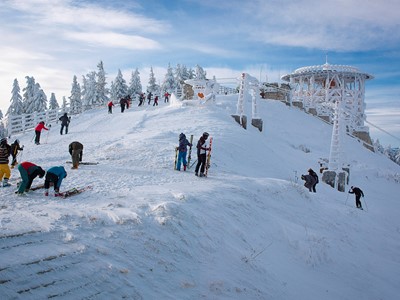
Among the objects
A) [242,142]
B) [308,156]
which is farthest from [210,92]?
[242,142]

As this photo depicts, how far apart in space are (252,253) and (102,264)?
9.72 feet

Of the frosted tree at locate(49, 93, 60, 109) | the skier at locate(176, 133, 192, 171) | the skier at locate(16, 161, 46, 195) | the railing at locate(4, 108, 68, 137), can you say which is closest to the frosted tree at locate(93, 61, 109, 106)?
the frosted tree at locate(49, 93, 60, 109)

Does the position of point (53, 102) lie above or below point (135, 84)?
below

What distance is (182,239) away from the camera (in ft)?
18.8

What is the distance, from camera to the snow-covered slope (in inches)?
174

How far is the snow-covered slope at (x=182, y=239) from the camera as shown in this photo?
442cm

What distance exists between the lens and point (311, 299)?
219 inches

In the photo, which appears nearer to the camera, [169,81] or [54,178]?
[54,178]

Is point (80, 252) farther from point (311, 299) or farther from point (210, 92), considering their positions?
point (210, 92)

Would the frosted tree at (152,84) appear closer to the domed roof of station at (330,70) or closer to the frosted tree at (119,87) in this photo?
the frosted tree at (119,87)

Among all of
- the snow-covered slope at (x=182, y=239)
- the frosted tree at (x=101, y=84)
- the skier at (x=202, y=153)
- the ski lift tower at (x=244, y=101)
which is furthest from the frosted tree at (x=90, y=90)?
the skier at (x=202, y=153)

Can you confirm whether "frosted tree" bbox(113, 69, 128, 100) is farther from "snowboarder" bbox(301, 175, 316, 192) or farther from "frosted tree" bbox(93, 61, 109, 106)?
"snowboarder" bbox(301, 175, 316, 192)

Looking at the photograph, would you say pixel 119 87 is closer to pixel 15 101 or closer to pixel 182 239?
pixel 15 101

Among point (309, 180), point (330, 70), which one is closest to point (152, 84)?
point (330, 70)
